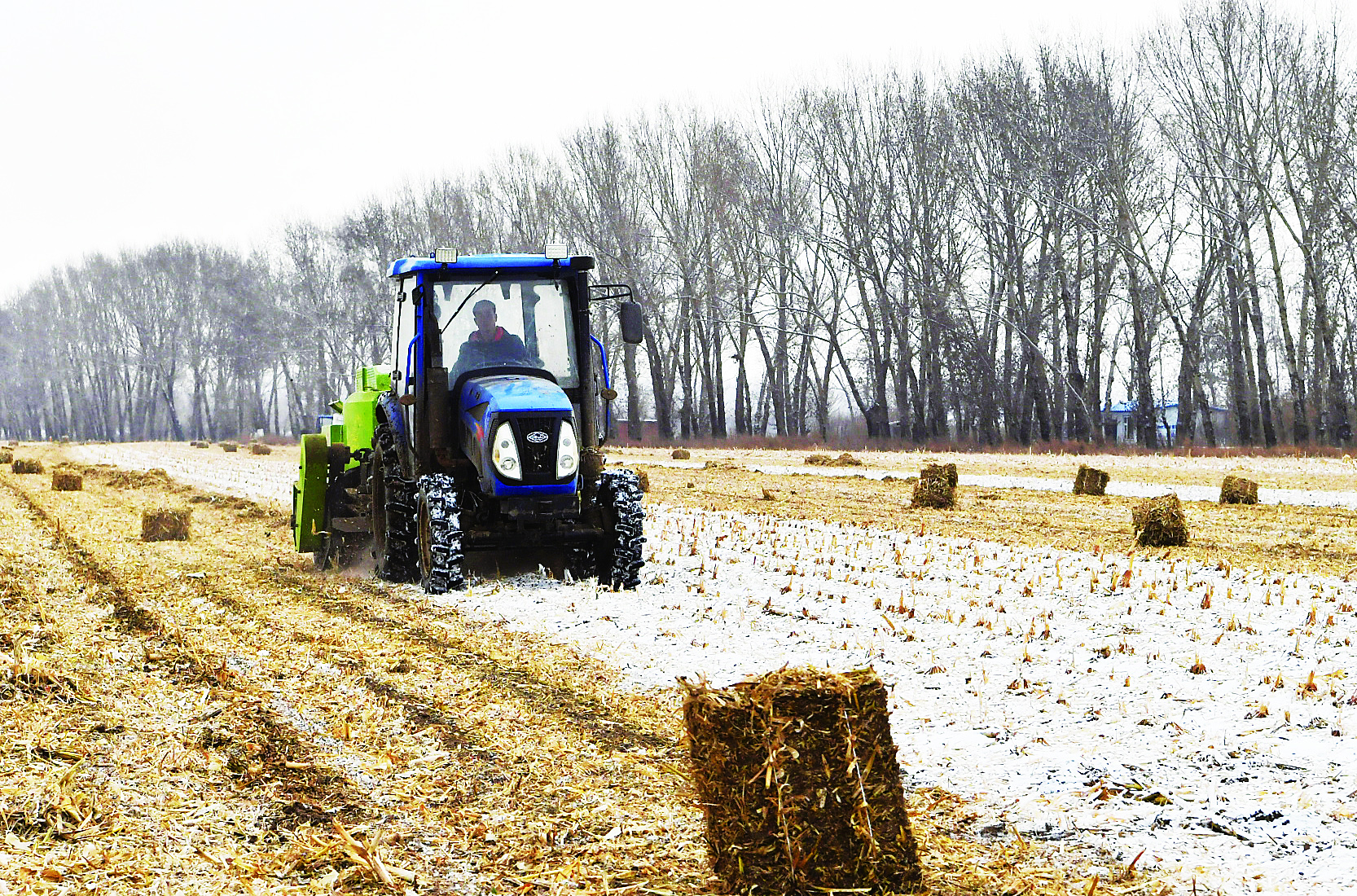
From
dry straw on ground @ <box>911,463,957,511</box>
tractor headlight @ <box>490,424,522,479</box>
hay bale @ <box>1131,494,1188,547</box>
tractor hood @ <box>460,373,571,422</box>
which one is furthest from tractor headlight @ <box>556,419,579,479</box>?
dry straw on ground @ <box>911,463,957,511</box>

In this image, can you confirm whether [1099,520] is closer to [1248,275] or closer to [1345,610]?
[1345,610]

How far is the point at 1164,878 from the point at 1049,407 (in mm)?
43794

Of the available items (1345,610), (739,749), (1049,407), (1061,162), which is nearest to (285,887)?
(739,749)

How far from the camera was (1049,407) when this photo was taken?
152 ft

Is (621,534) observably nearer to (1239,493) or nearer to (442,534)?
(442,534)

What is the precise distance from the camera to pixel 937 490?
17344 mm

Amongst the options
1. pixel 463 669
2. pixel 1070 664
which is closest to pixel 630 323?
pixel 463 669

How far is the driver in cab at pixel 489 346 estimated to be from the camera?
1075cm

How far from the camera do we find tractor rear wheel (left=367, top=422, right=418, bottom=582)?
1084cm

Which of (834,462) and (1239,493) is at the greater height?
(834,462)

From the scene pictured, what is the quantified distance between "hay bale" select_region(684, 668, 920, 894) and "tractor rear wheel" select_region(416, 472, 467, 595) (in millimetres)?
6142

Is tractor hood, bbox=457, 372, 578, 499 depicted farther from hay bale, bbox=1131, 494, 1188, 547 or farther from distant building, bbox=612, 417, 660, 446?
distant building, bbox=612, 417, 660, 446

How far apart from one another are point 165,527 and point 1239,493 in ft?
43.3

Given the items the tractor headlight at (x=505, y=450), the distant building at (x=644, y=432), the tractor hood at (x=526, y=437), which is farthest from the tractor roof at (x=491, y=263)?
the distant building at (x=644, y=432)
